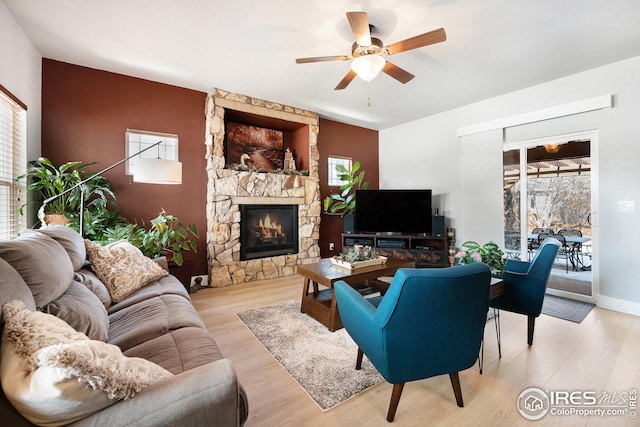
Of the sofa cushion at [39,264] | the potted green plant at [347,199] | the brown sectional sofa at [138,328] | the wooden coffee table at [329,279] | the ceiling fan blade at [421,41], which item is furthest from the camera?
the potted green plant at [347,199]

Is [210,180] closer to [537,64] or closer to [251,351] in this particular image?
[251,351]

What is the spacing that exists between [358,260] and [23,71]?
377cm

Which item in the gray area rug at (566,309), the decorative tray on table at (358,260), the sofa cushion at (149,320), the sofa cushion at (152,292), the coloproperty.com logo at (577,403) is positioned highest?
the decorative tray on table at (358,260)

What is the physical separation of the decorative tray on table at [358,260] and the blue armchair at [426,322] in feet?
4.05

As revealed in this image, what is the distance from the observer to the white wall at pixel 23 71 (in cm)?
226

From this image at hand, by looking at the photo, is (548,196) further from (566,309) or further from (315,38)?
(315,38)

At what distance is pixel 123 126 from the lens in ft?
11.2

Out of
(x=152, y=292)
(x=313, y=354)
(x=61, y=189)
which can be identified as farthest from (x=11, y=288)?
(x=61, y=189)

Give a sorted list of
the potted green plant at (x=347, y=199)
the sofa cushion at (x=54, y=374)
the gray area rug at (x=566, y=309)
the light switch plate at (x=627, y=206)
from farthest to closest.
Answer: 1. the potted green plant at (x=347, y=199)
2. the light switch plate at (x=627, y=206)
3. the gray area rug at (x=566, y=309)
4. the sofa cushion at (x=54, y=374)

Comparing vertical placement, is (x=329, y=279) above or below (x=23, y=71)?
below

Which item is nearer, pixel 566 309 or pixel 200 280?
pixel 566 309

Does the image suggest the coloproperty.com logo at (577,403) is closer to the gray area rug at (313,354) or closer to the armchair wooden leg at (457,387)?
the armchair wooden leg at (457,387)

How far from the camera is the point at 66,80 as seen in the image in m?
3.12

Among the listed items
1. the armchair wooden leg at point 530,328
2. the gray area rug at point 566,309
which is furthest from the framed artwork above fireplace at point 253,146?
the gray area rug at point 566,309
